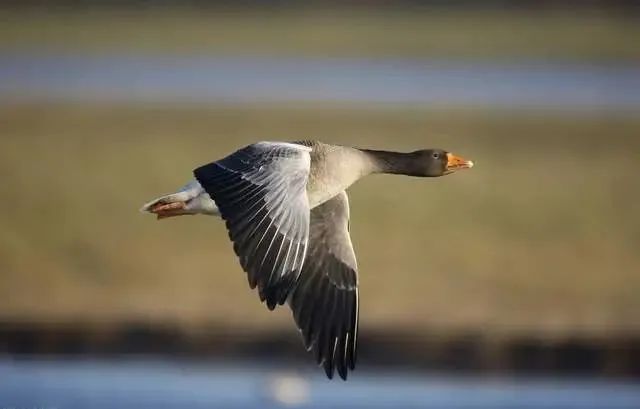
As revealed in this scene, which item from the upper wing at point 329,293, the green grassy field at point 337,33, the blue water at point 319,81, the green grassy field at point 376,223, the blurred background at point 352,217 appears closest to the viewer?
the upper wing at point 329,293

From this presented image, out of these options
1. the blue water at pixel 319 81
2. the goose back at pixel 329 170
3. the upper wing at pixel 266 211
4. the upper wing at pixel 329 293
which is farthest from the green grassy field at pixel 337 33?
the upper wing at pixel 266 211

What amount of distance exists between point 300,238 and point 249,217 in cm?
30

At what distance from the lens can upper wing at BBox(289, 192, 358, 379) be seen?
9734 millimetres

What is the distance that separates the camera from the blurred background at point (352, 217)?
12.4 metres

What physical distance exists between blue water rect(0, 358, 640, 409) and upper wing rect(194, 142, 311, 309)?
2494 millimetres

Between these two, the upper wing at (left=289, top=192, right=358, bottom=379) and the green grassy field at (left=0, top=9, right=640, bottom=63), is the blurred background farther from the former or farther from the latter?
the upper wing at (left=289, top=192, right=358, bottom=379)

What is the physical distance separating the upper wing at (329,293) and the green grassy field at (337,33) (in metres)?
20.2

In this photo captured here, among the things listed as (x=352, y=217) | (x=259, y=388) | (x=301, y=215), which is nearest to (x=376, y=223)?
(x=352, y=217)

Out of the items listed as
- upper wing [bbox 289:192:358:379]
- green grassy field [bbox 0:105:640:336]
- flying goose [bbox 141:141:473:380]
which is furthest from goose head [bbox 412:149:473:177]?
green grassy field [bbox 0:105:640:336]

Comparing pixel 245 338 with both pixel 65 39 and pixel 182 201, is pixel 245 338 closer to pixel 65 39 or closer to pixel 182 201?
pixel 182 201

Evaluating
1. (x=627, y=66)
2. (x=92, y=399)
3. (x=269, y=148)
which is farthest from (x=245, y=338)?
(x=627, y=66)

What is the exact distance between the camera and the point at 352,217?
1689 centimetres

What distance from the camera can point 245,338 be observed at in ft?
42.9

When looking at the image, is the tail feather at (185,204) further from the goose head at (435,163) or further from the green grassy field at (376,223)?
the green grassy field at (376,223)
